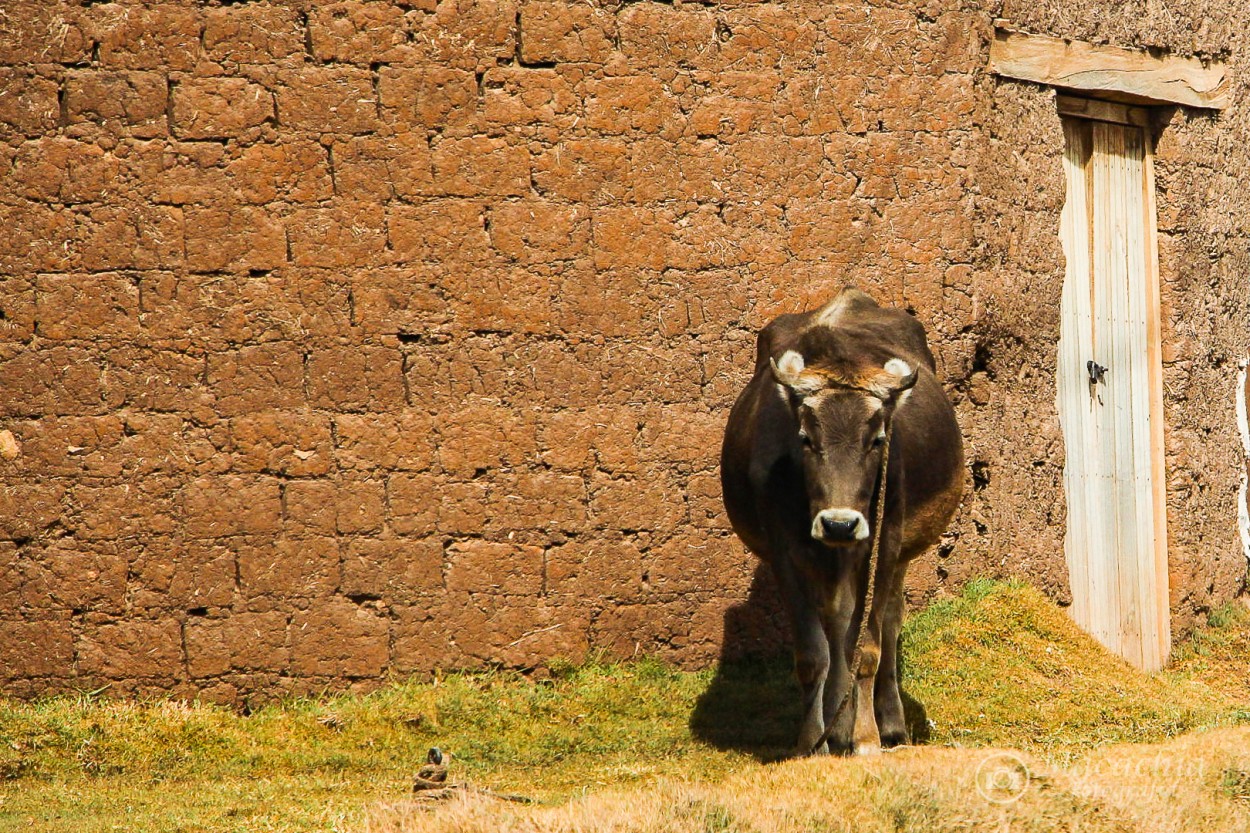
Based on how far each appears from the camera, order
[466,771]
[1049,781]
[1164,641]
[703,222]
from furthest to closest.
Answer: [1164,641]
[703,222]
[466,771]
[1049,781]

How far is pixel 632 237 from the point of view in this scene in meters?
8.92

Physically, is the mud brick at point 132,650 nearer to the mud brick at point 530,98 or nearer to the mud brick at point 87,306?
the mud brick at point 87,306

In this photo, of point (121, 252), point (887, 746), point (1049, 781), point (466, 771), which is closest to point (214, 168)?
point (121, 252)

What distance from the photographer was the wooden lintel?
9750 millimetres

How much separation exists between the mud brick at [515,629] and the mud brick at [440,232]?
5.92 feet

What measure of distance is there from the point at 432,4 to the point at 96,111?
1810mm

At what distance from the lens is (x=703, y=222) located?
29.6 ft

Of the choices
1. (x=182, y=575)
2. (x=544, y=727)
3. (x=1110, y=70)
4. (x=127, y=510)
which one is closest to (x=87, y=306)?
(x=127, y=510)

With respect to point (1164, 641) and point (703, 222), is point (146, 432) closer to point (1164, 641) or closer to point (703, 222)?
point (703, 222)

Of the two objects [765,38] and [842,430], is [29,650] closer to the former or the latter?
[842,430]

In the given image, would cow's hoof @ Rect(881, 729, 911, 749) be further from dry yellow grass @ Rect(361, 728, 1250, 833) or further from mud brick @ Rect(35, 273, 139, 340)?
mud brick @ Rect(35, 273, 139, 340)

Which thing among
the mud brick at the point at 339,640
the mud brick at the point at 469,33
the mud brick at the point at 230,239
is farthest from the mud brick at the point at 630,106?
the mud brick at the point at 339,640

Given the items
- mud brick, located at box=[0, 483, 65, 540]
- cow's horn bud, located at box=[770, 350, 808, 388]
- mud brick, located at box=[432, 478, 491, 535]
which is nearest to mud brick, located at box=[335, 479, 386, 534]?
mud brick, located at box=[432, 478, 491, 535]

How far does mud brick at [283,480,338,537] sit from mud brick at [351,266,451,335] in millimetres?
863
